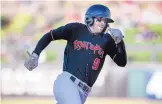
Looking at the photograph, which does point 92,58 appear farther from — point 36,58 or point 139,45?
point 139,45

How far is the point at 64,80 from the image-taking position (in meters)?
4.25

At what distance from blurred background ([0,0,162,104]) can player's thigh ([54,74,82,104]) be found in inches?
184

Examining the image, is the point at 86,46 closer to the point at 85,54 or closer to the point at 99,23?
the point at 85,54

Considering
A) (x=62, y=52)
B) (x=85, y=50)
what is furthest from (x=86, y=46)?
(x=62, y=52)

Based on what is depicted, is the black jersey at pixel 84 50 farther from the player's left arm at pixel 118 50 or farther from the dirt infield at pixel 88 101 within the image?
the dirt infield at pixel 88 101

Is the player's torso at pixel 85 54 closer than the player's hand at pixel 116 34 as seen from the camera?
No

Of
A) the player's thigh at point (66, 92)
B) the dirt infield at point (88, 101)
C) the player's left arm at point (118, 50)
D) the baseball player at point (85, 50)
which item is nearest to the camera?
the player's thigh at point (66, 92)

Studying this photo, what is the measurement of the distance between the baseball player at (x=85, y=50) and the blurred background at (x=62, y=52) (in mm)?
4546

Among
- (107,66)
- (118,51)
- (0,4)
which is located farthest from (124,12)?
(118,51)

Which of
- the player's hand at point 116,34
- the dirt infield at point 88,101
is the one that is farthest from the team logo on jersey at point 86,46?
the dirt infield at point 88,101

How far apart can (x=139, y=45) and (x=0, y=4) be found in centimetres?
294

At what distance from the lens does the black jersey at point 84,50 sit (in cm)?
433

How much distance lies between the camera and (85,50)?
4359 millimetres

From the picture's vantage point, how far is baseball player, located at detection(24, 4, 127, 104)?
426 centimetres
